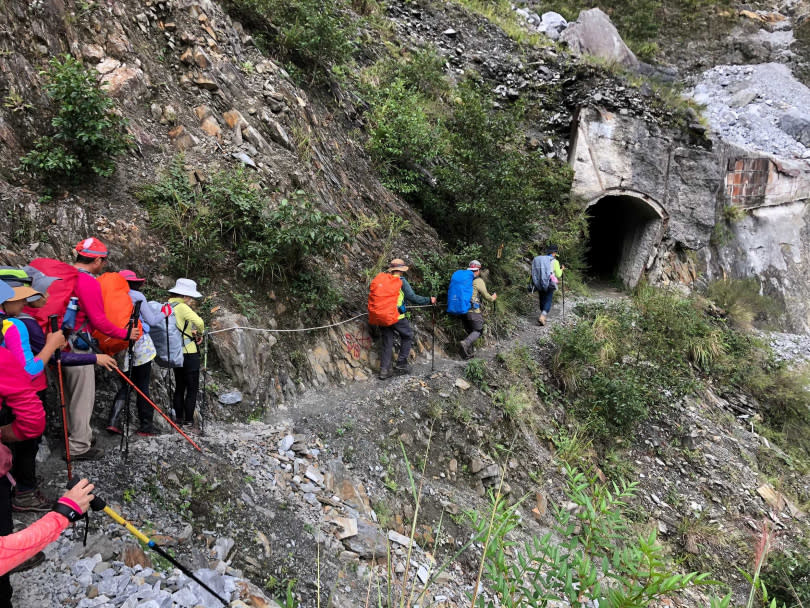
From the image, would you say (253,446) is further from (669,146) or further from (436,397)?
(669,146)

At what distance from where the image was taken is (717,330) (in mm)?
11086

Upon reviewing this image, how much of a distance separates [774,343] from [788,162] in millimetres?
6809

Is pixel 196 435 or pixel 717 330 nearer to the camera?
pixel 196 435

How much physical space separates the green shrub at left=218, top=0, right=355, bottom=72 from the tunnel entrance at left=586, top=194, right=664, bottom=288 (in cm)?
779

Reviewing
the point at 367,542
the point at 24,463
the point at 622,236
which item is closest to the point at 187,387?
the point at 24,463

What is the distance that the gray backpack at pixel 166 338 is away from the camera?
4.34 metres

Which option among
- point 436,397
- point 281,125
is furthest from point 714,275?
point 281,125

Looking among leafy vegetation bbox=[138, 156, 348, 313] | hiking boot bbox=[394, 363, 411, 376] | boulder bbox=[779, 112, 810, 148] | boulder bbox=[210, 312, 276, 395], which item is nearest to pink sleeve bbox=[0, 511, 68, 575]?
Result: boulder bbox=[210, 312, 276, 395]

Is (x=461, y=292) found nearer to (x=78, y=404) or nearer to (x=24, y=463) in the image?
(x=78, y=404)

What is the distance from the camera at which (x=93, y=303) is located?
11.9 ft

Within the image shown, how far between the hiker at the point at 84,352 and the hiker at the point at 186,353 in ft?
2.47

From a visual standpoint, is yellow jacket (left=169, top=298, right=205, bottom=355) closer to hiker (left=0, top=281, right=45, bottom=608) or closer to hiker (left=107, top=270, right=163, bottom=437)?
hiker (left=107, top=270, right=163, bottom=437)

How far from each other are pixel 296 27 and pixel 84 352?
25.4ft

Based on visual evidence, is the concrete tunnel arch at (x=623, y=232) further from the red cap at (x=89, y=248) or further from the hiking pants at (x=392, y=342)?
the red cap at (x=89, y=248)
